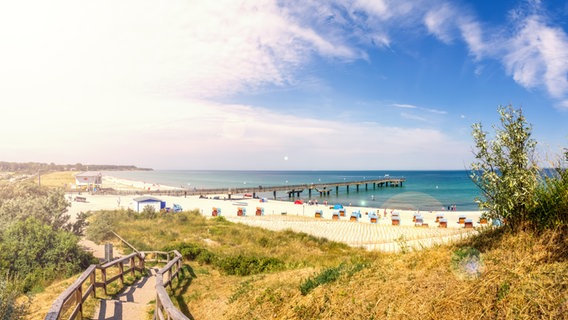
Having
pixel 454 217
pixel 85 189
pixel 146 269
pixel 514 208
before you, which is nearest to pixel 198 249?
pixel 146 269

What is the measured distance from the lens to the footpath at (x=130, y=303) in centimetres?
755

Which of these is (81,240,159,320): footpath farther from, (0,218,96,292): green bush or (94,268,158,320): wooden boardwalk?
(0,218,96,292): green bush

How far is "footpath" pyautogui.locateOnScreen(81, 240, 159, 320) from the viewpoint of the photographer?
24.8 feet

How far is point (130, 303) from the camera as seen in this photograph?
8625 mm

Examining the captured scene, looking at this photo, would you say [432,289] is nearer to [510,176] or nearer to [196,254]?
[510,176]

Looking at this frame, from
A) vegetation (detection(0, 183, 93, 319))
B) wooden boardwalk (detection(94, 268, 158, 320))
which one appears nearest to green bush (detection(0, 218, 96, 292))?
vegetation (detection(0, 183, 93, 319))

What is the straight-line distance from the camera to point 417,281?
5.82 m

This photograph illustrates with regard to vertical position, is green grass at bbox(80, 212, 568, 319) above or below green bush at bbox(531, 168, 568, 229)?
below

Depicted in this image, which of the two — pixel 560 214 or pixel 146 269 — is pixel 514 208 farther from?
pixel 146 269

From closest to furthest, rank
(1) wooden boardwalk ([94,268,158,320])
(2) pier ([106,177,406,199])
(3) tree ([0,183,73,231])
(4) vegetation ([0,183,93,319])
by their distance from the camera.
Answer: (1) wooden boardwalk ([94,268,158,320]), (4) vegetation ([0,183,93,319]), (3) tree ([0,183,73,231]), (2) pier ([106,177,406,199])

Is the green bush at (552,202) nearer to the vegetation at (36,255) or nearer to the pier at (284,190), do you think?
the vegetation at (36,255)

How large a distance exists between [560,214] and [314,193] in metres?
90.2

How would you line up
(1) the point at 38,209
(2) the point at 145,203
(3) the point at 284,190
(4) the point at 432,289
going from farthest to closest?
(3) the point at 284,190, (2) the point at 145,203, (1) the point at 38,209, (4) the point at 432,289

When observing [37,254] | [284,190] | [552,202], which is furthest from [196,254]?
[284,190]
